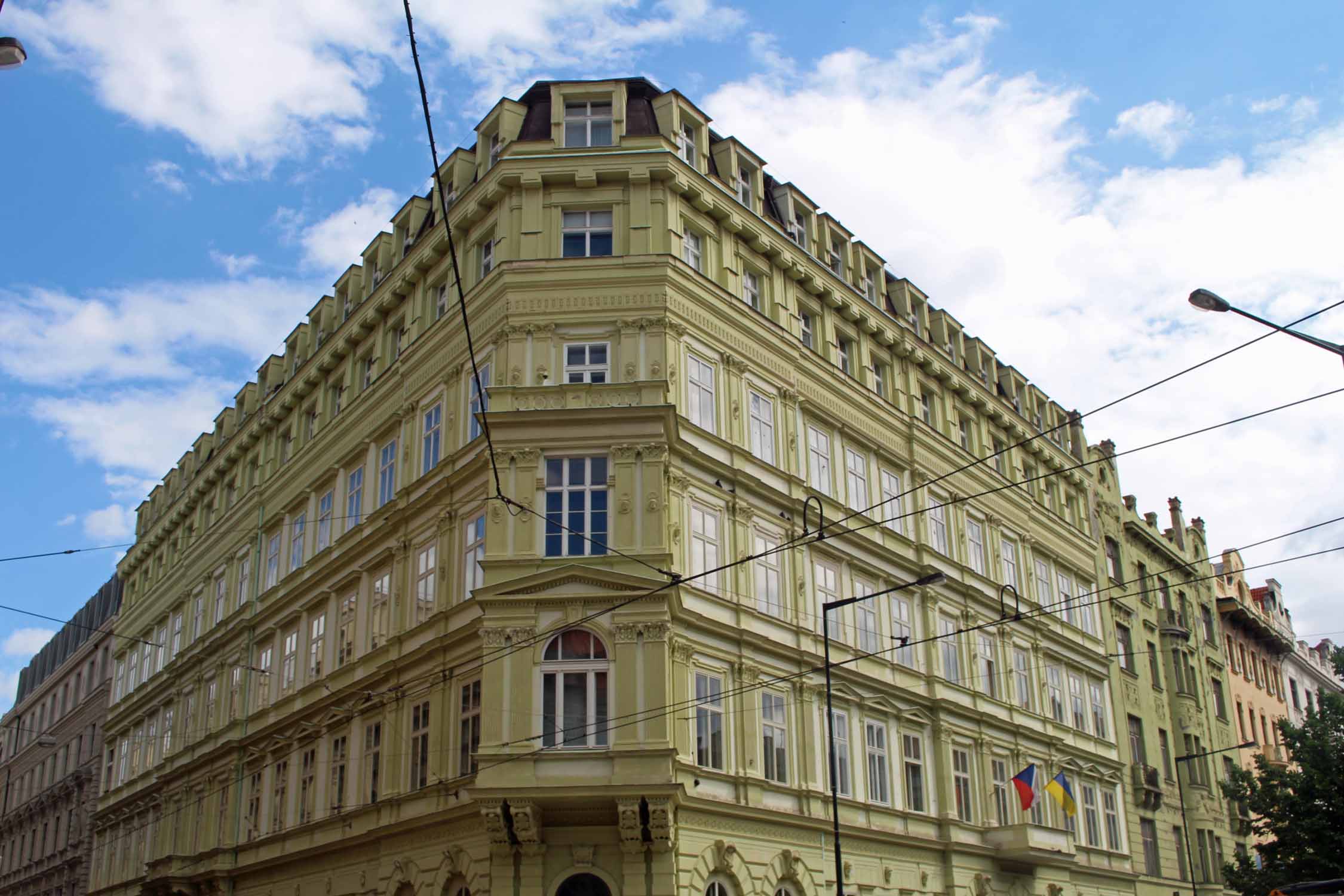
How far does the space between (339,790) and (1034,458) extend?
28860 mm

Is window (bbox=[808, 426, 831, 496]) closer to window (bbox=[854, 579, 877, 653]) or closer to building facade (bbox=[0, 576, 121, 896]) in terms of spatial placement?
window (bbox=[854, 579, 877, 653])

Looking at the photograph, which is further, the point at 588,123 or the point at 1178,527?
the point at 1178,527

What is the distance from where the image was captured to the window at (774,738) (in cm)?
3025

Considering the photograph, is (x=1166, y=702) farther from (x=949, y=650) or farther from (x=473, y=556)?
(x=473, y=556)

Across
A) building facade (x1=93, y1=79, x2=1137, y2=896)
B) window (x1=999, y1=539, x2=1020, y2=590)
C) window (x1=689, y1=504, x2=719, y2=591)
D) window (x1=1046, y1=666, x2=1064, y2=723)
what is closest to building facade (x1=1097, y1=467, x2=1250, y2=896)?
building facade (x1=93, y1=79, x2=1137, y2=896)

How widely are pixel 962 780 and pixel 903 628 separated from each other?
4.77 m

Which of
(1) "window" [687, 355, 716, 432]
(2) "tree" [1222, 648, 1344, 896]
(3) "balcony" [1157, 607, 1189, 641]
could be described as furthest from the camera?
(3) "balcony" [1157, 607, 1189, 641]

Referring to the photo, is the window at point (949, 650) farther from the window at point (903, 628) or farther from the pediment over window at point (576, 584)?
the pediment over window at point (576, 584)

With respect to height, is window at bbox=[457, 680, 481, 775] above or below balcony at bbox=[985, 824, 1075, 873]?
above

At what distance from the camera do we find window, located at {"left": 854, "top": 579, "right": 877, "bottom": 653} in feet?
115

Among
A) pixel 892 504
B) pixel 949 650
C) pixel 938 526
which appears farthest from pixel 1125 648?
pixel 892 504

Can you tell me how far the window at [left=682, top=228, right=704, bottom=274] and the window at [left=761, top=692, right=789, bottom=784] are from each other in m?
10.9

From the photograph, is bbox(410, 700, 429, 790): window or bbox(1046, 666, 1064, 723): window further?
bbox(1046, 666, 1064, 723): window

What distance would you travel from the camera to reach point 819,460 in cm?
3584
